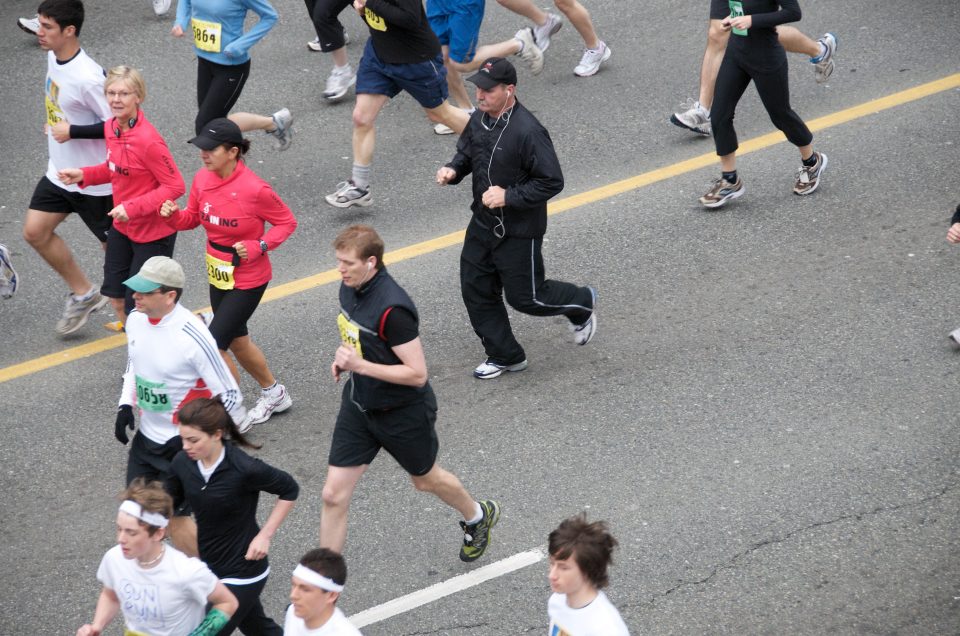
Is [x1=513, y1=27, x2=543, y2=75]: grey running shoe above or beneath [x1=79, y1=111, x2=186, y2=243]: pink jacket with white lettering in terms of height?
beneath

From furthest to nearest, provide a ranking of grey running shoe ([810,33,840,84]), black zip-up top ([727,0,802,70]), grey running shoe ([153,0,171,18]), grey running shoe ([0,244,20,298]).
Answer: grey running shoe ([153,0,171,18])
grey running shoe ([810,33,840,84])
black zip-up top ([727,0,802,70])
grey running shoe ([0,244,20,298])

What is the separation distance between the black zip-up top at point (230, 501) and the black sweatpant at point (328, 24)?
6.02m

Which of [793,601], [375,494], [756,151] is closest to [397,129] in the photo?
[756,151]

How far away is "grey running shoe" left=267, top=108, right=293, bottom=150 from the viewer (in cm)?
938

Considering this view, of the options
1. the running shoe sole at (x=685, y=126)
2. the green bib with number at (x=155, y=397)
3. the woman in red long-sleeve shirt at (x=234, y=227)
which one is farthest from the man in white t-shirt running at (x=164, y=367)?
the running shoe sole at (x=685, y=126)

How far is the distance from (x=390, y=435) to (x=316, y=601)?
4.99 ft

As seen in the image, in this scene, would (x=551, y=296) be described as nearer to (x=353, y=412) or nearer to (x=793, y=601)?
(x=353, y=412)

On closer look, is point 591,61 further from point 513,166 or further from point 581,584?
point 581,584

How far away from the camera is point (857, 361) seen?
726 centimetres

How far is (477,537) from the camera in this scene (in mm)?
5980

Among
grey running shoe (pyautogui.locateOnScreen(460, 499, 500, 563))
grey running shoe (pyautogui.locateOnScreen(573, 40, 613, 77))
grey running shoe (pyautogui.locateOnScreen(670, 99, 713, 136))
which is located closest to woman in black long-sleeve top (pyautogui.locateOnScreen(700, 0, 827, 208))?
grey running shoe (pyautogui.locateOnScreen(670, 99, 713, 136))

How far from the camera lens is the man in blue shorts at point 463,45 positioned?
997 centimetres

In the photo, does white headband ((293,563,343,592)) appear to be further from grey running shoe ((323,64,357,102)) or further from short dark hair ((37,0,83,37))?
grey running shoe ((323,64,357,102))

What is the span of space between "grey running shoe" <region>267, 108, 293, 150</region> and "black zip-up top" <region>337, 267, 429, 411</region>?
3.98 metres
